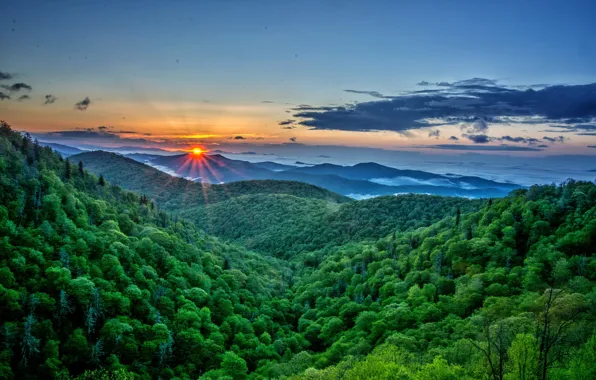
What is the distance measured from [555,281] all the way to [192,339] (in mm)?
76085

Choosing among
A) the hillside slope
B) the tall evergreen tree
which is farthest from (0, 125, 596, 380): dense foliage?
the tall evergreen tree

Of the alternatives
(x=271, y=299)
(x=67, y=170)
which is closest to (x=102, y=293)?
(x=271, y=299)

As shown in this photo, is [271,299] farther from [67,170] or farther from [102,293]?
[67,170]

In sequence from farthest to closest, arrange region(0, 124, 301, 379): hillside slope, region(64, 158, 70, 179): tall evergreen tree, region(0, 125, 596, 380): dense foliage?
region(64, 158, 70, 179): tall evergreen tree < region(0, 124, 301, 379): hillside slope < region(0, 125, 596, 380): dense foliage

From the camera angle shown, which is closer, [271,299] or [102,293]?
[102,293]

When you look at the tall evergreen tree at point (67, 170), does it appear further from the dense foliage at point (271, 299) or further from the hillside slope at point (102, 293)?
the dense foliage at point (271, 299)

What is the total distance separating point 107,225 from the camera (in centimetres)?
10562

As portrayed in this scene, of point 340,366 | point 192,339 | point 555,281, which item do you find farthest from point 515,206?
point 192,339

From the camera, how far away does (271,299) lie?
126812 mm

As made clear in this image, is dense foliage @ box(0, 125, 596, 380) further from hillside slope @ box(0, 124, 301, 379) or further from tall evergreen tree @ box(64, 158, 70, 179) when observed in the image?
tall evergreen tree @ box(64, 158, 70, 179)

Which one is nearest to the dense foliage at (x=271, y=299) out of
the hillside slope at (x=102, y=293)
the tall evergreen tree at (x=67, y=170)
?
the hillside slope at (x=102, y=293)

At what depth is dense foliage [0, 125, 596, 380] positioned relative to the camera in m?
55.9

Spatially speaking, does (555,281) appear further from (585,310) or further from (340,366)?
(340,366)

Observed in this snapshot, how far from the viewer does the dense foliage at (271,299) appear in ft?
183
